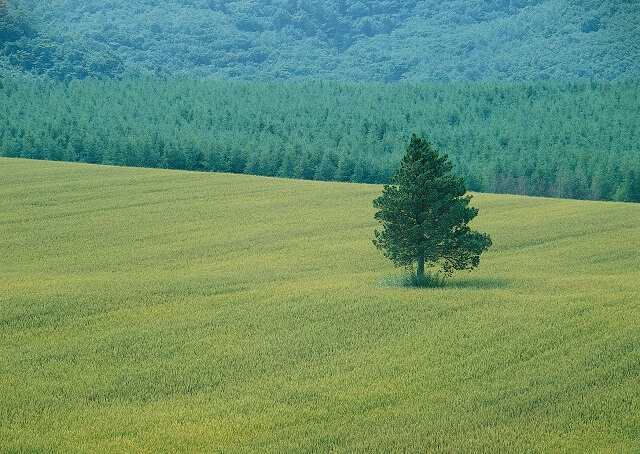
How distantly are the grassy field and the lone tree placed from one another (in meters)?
1.52

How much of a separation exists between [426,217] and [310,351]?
9718 millimetres

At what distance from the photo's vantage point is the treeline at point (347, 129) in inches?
3922

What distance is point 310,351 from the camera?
18.8 metres

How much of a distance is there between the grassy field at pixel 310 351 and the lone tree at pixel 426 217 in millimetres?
1520

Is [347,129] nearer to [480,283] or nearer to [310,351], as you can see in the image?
[480,283]

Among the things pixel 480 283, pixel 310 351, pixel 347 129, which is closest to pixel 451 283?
pixel 480 283

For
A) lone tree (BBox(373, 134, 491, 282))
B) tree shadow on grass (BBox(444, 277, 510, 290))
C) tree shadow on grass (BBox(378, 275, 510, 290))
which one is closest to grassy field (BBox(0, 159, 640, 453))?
tree shadow on grass (BBox(444, 277, 510, 290))

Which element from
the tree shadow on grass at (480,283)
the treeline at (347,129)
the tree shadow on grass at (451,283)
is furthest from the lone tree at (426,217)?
the treeline at (347,129)

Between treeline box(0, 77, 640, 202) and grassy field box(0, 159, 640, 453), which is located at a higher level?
treeline box(0, 77, 640, 202)

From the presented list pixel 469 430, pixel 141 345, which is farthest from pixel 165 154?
pixel 469 430

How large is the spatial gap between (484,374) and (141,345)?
8.24 metres

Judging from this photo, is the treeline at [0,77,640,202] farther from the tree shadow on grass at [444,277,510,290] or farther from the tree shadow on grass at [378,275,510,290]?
the tree shadow on grass at [378,275,510,290]

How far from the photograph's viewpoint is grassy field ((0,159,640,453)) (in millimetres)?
13938

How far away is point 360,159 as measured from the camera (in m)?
106
